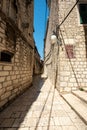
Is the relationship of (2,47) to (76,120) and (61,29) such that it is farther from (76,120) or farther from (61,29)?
(61,29)

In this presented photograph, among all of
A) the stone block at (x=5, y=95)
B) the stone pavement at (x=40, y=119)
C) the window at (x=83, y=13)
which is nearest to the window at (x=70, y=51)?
the window at (x=83, y=13)

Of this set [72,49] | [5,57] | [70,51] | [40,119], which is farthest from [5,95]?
[72,49]

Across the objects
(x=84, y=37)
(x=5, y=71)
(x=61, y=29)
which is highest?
(x=61, y=29)

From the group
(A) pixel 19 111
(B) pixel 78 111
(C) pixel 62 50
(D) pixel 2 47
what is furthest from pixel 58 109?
(C) pixel 62 50

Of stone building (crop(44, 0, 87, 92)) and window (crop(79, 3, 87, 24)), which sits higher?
window (crop(79, 3, 87, 24))

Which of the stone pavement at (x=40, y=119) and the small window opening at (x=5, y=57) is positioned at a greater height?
the small window opening at (x=5, y=57)

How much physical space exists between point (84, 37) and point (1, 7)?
3.63 m

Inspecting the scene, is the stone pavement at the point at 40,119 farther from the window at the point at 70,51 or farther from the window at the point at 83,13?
the window at the point at 83,13

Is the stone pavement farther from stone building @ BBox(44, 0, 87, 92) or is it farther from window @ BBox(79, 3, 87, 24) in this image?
window @ BBox(79, 3, 87, 24)

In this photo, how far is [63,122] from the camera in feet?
8.45

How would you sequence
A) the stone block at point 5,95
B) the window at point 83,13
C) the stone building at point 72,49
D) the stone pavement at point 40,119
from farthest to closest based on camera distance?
1. the window at point 83,13
2. the stone building at point 72,49
3. the stone block at point 5,95
4. the stone pavement at point 40,119

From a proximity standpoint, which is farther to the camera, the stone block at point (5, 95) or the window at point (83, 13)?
the window at point (83, 13)

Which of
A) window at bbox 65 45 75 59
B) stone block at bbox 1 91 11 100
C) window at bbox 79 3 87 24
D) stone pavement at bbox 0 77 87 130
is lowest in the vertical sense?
stone pavement at bbox 0 77 87 130

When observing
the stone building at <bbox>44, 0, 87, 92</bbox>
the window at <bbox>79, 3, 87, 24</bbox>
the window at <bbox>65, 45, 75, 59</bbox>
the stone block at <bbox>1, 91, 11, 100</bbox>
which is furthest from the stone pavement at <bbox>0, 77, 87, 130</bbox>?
the window at <bbox>79, 3, 87, 24</bbox>
